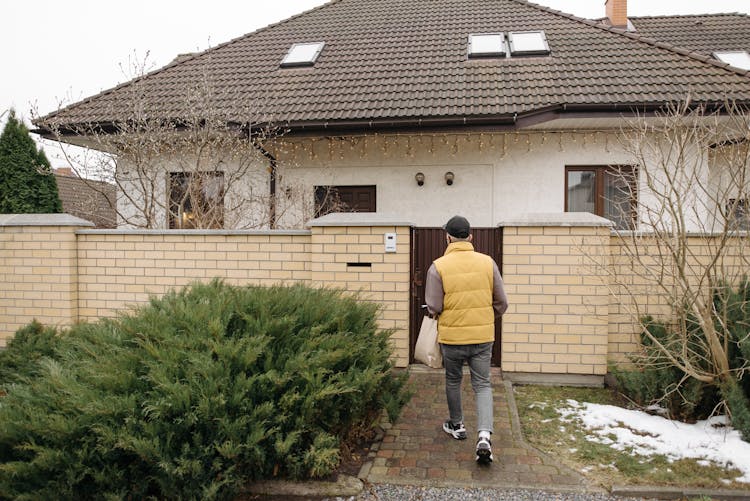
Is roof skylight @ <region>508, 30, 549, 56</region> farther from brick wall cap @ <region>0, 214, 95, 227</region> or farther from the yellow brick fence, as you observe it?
brick wall cap @ <region>0, 214, 95, 227</region>

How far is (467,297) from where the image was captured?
12.6 ft

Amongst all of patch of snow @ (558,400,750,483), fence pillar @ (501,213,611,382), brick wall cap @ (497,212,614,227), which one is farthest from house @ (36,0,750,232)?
patch of snow @ (558,400,750,483)

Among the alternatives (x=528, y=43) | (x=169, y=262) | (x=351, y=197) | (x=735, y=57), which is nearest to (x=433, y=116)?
(x=351, y=197)

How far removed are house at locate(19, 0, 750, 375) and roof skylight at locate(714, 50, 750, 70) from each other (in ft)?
5.34

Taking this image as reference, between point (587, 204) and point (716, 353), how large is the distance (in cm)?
511

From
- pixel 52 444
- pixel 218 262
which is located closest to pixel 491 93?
pixel 218 262

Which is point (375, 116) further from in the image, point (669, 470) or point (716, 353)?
point (669, 470)

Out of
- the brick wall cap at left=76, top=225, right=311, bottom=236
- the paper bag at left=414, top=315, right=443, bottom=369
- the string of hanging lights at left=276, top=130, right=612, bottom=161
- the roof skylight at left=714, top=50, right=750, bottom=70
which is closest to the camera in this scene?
the paper bag at left=414, top=315, right=443, bottom=369

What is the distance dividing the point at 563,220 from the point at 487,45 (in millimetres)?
6112

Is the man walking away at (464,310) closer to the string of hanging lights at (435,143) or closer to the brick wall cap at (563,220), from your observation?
the brick wall cap at (563,220)

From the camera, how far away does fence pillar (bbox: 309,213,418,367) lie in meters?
5.64

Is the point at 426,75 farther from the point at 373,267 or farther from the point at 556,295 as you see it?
the point at 556,295

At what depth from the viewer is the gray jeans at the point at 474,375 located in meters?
3.79

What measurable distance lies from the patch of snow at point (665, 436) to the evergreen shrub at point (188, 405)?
6.60ft
